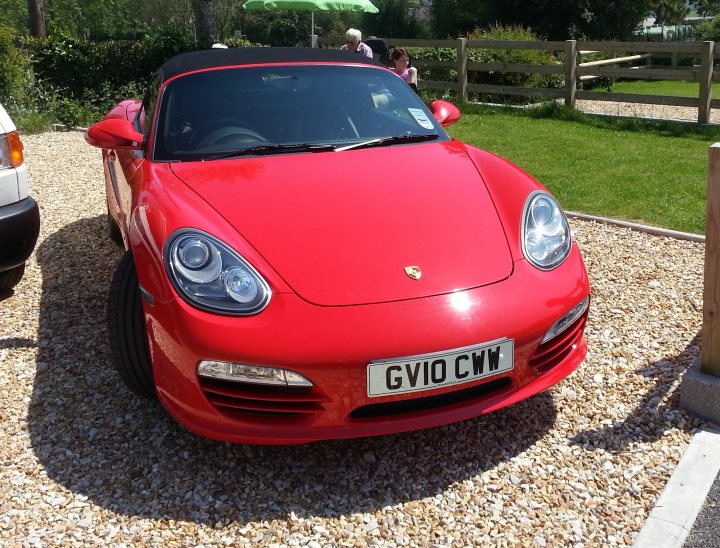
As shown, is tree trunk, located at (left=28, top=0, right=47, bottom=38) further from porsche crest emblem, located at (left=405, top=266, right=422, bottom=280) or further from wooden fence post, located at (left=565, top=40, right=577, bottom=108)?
porsche crest emblem, located at (left=405, top=266, right=422, bottom=280)

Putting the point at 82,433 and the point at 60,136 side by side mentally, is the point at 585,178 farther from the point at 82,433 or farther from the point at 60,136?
the point at 60,136

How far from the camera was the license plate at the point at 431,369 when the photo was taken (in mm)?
2551

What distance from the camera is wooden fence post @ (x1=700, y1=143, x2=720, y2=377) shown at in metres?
3.01

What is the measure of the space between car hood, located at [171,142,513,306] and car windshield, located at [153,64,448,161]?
175mm

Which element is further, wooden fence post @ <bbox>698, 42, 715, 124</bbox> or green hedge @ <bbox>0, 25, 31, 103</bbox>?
green hedge @ <bbox>0, 25, 31, 103</bbox>

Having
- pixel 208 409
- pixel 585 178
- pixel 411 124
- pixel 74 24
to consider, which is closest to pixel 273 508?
pixel 208 409

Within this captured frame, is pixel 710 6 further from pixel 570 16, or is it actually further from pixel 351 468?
pixel 351 468

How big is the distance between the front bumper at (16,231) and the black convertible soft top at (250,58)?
3.44 ft

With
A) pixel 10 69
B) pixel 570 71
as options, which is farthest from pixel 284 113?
pixel 10 69

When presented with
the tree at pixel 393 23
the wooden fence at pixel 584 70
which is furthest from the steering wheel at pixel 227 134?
the tree at pixel 393 23

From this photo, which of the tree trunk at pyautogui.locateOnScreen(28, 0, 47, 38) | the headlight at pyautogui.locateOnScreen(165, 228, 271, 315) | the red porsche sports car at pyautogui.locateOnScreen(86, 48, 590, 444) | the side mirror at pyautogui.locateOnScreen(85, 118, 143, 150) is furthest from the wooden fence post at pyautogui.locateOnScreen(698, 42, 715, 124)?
the tree trunk at pyautogui.locateOnScreen(28, 0, 47, 38)

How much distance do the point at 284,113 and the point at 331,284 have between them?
1.44 metres

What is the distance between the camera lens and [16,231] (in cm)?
414

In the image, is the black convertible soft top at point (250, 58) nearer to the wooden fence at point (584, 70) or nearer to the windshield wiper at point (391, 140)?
the windshield wiper at point (391, 140)
